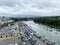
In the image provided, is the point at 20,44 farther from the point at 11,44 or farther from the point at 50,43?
the point at 50,43

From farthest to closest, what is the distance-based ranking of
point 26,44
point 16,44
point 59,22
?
point 59,22 < point 26,44 < point 16,44

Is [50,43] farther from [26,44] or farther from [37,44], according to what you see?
[26,44]

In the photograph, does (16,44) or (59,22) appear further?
(59,22)

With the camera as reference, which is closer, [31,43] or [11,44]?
[11,44]

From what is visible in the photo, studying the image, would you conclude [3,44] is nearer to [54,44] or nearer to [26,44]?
[26,44]

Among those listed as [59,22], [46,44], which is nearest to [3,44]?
[46,44]

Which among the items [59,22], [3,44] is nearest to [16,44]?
[3,44]

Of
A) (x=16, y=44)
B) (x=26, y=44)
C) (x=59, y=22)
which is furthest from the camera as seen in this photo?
(x=59, y=22)

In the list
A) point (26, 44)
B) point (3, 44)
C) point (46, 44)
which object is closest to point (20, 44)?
point (26, 44)
